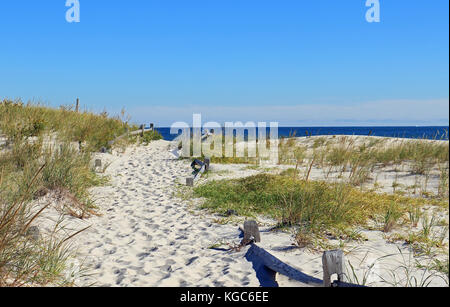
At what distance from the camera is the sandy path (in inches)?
174

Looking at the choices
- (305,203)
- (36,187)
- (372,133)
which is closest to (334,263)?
(305,203)

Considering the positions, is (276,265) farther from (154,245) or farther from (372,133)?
(372,133)

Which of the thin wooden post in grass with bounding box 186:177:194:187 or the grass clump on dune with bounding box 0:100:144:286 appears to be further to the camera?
the thin wooden post in grass with bounding box 186:177:194:187

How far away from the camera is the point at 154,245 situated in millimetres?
5605

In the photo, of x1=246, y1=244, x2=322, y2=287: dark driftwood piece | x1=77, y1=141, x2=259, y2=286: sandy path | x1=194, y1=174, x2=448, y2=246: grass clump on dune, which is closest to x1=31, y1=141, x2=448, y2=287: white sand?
x1=77, y1=141, x2=259, y2=286: sandy path

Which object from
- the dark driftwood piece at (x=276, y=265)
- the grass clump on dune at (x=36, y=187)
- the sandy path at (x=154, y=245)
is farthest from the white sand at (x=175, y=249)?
the grass clump on dune at (x=36, y=187)

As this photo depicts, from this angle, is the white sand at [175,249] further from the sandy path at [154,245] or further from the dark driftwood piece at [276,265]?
the dark driftwood piece at [276,265]

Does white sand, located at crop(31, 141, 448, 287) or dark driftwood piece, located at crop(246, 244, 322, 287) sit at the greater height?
dark driftwood piece, located at crop(246, 244, 322, 287)

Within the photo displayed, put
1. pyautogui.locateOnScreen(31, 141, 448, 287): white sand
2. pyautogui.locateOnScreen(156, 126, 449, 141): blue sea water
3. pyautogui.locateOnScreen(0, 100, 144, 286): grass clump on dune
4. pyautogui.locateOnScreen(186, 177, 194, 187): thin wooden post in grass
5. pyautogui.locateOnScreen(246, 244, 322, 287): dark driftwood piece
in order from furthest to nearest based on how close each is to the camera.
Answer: pyautogui.locateOnScreen(156, 126, 449, 141): blue sea water, pyautogui.locateOnScreen(186, 177, 194, 187): thin wooden post in grass, pyautogui.locateOnScreen(31, 141, 448, 287): white sand, pyautogui.locateOnScreen(246, 244, 322, 287): dark driftwood piece, pyautogui.locateOnScreen(0, 100, 144, 286): grass clump on dune

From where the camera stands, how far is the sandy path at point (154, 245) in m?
4.42

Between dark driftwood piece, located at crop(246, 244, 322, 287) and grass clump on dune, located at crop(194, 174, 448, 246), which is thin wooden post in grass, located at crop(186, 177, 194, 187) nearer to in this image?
grass clump on dune, located at crop(194, 174, 448, 246)

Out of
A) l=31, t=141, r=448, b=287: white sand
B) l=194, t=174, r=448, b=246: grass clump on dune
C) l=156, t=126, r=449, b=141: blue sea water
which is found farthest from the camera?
l=156, t=126, r=449, b=141: blue sea water

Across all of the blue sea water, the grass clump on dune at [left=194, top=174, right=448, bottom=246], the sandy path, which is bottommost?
the sandy path
